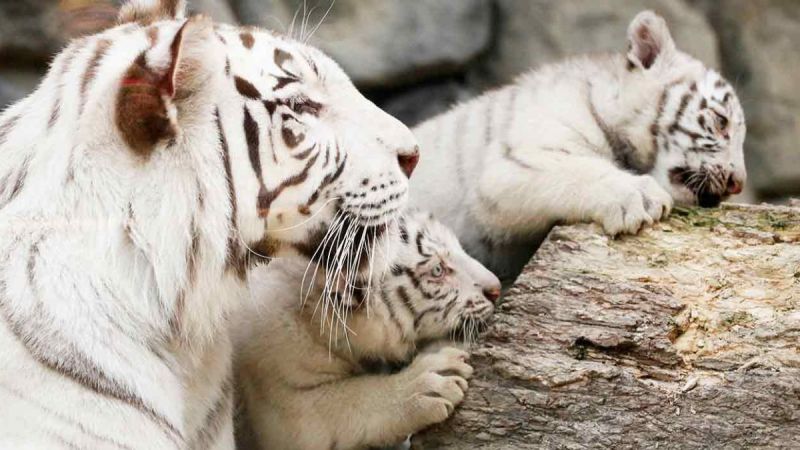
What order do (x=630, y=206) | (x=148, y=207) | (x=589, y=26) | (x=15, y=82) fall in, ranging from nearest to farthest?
(x=148, y=207) → (x=630, y=206) → (x=15, y=82) → (x=589, y=26)

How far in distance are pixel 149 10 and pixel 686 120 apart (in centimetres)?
192

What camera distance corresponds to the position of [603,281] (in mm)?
2561

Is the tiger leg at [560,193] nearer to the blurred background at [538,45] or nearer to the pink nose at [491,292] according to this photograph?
the pink nose at [491,292]

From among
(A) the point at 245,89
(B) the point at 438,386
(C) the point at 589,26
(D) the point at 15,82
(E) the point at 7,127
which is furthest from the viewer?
(C) the point at 589,26

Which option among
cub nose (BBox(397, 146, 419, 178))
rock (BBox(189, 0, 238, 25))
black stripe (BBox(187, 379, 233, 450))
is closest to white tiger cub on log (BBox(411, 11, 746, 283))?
cub nose (BBox(397, 146, 419, 178))

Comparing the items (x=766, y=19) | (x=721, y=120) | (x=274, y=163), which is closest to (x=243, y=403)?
(x=274, y=163)

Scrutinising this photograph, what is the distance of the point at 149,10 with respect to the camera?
7.72ft

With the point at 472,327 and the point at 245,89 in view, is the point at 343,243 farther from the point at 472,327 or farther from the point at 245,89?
the point at 472,327

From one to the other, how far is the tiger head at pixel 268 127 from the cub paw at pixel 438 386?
50cm

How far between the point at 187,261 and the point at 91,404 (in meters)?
0.34

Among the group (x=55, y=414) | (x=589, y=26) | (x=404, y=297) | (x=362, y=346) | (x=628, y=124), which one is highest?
(x=628, y=124)

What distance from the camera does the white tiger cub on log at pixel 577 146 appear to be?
10.1 ft

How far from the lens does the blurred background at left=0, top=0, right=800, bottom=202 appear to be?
493 cm

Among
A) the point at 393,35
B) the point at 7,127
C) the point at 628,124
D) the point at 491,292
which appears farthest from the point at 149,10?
the point at 393,35
